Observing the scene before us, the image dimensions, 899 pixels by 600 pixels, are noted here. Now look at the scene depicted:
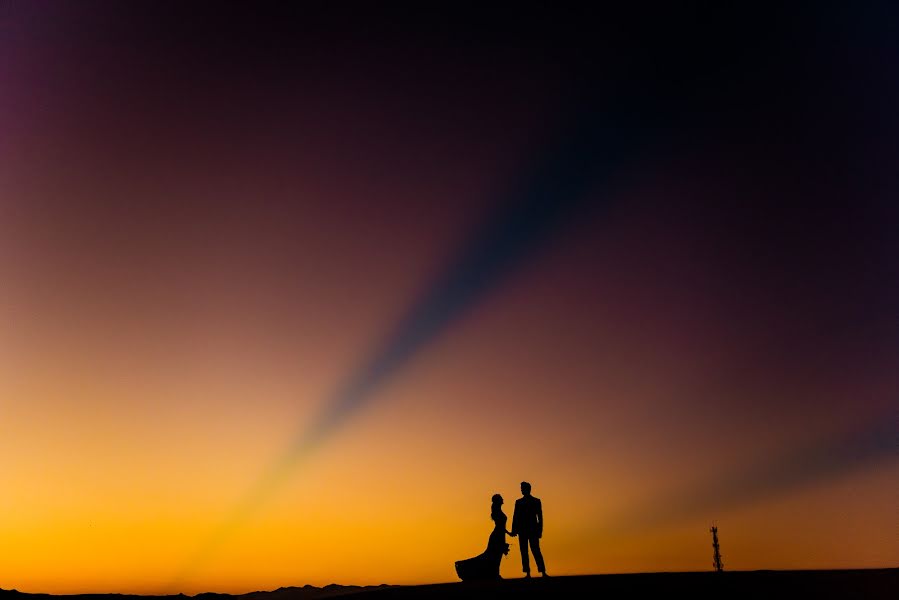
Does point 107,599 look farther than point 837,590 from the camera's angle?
Yes

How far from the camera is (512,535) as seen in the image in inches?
675

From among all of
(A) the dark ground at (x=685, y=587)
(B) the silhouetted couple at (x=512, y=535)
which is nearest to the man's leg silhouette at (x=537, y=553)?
(B) the silhouetted couple at (x=512, y=535)

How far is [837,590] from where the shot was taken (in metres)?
13.0

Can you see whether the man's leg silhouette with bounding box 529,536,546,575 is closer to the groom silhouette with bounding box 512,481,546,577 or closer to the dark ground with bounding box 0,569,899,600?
the groom silhouette with bounding box 512,481,546,577

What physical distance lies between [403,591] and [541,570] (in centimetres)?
393

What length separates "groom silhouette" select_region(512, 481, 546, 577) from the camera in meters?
16.8

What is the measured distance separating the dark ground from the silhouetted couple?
5.68 feet

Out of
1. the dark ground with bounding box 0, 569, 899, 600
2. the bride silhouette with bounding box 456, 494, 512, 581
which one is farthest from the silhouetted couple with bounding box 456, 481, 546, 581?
the dark ground with bounding box 0, 569, 899, 600

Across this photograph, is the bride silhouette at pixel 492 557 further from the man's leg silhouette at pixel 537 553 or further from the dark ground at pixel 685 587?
the dark ground at pixel 685 587

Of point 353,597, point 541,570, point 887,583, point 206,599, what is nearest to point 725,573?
point 887,583

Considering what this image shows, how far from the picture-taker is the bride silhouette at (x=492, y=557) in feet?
56.9

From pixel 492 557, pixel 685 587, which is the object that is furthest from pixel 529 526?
pixel 685 587

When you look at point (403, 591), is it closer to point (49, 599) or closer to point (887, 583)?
point (887, 583)

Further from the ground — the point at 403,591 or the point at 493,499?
the point at 493,499
